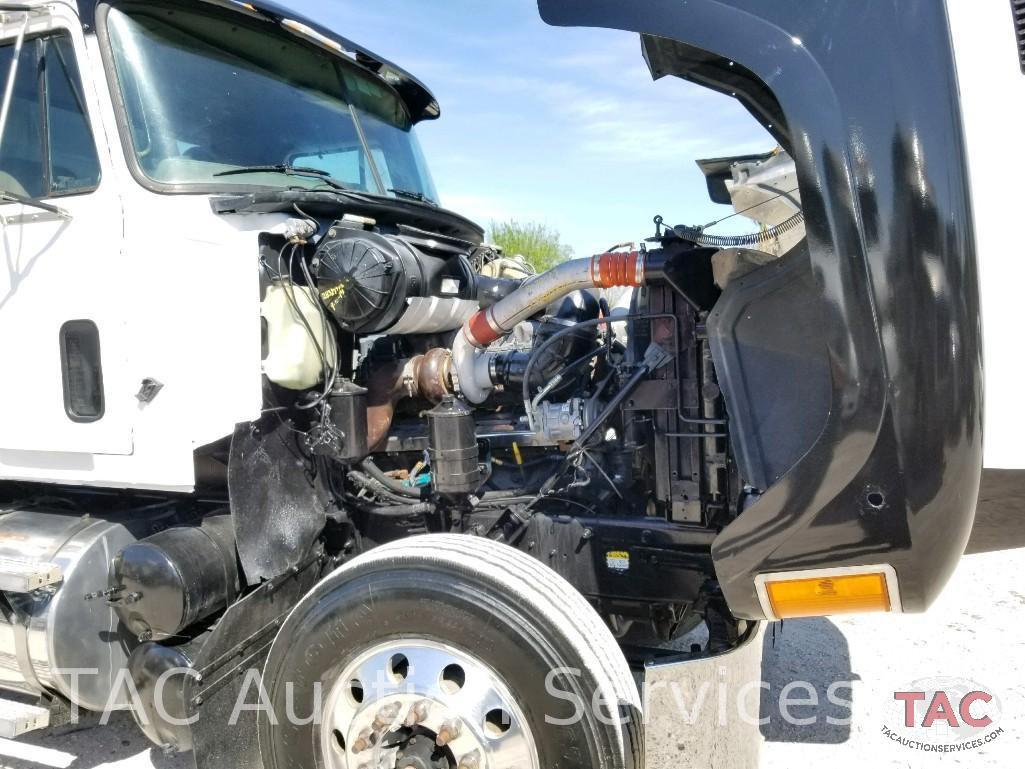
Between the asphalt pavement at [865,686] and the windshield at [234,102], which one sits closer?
the windshield at [234,102]

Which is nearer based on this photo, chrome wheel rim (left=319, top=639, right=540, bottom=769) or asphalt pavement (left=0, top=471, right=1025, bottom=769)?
chrome wheel rim (left=319, top=639, right=540, bottom=769)

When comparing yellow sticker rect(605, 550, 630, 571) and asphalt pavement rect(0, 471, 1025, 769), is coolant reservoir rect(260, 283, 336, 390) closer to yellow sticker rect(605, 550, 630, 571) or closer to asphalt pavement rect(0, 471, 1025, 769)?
yellow sticker rect(605, 550, 630, 571)

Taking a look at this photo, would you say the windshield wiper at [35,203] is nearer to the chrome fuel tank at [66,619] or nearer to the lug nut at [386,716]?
the chrome fuel tank at [66,619]

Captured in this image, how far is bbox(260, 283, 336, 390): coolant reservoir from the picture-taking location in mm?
2688

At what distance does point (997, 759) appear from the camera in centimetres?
304

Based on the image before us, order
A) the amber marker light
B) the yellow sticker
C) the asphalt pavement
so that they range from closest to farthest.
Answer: the amber marker light
the yellow sticker
the asphalt pavement

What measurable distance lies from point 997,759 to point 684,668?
6.00ft

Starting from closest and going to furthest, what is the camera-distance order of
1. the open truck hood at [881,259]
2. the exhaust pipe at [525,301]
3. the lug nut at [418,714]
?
the open truck hood at [881,259], the lug nut at [418,714], the exhaust pipe at [525,301]

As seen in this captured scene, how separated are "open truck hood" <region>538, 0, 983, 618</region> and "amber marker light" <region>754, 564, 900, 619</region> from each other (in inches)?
1.5

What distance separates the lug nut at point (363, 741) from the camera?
2.26 m

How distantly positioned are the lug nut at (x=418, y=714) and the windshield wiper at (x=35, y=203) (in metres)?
2.11
